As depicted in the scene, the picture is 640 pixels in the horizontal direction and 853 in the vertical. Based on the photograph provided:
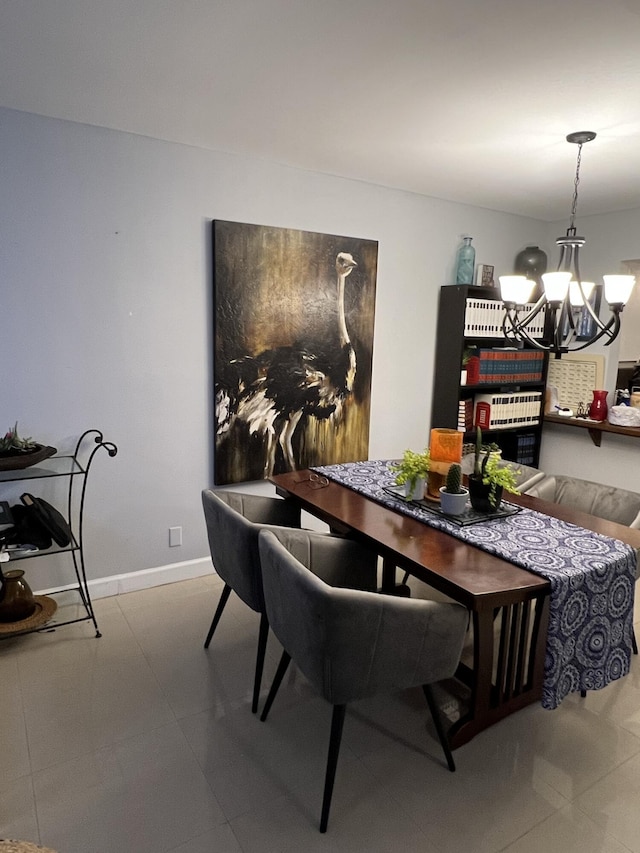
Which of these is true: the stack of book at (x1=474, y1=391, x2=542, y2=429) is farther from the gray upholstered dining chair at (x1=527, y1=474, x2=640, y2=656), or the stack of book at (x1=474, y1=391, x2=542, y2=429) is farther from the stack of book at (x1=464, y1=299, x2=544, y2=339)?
the gray upholstered dining chair at (x1=527, y1=474, x2=640, y2=656)

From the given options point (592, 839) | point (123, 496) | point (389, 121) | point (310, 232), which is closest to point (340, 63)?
point (389, 121)

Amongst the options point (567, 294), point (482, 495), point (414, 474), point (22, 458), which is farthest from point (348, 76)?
point (22, 458)

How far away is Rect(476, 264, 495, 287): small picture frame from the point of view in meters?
4.01

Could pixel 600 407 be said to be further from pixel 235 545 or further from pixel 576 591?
pixel 235 545

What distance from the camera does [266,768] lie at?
1.88 metres

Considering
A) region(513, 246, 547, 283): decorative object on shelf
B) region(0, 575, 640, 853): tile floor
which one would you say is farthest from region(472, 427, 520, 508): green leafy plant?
region(513, 246, 547, 283): decorative object on shelf

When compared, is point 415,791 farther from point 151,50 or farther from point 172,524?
point 151,50

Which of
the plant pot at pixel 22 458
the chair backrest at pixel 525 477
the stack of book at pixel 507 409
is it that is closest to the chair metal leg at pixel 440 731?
the chair backrest at pixel 525 477

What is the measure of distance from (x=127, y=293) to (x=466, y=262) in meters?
2.38

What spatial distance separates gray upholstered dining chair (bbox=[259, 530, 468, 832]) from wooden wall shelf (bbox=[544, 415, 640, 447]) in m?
2.70

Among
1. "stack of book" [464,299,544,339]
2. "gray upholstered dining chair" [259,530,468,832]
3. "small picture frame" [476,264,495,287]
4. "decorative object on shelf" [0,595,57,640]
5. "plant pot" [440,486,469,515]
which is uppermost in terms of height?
"small picture frame" [476,264,495,287]

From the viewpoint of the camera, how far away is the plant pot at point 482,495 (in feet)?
7.44

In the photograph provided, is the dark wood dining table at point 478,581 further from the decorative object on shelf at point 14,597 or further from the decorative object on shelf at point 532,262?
the decorative object on shelf at point 532,262

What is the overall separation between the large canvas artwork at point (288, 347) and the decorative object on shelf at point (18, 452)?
3.15ft
